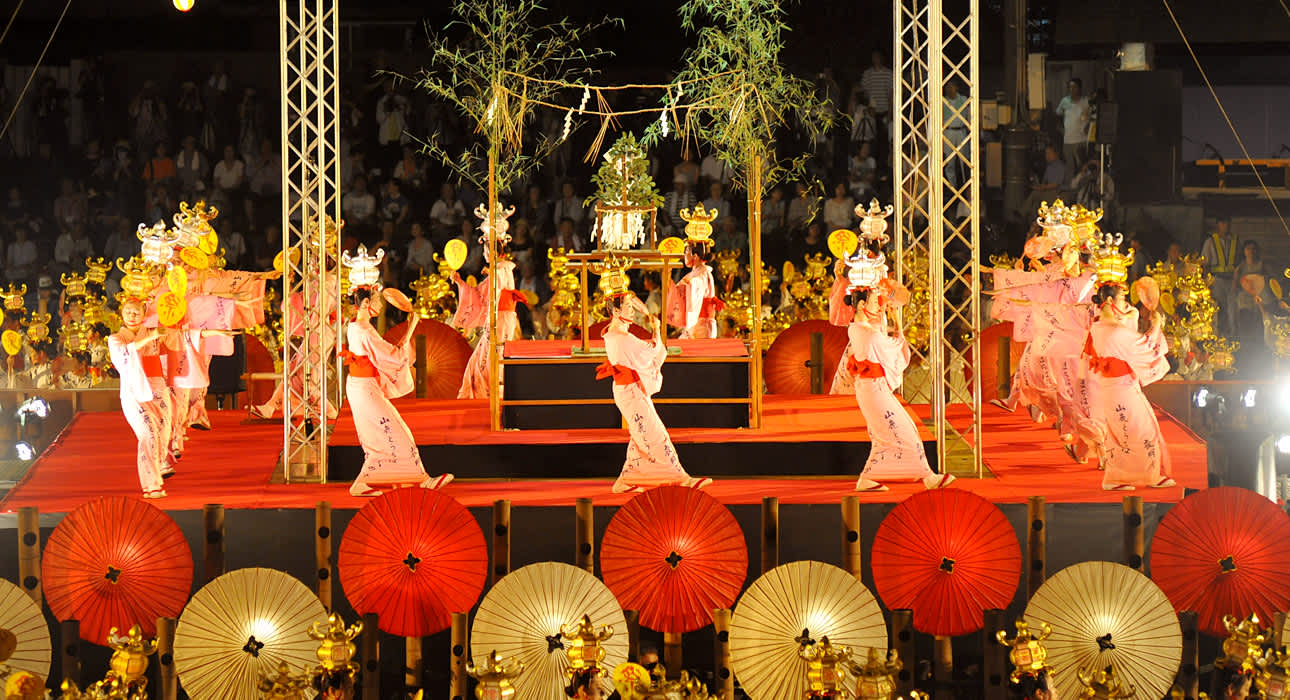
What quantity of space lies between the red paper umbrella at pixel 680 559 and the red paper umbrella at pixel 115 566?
6.56 ft

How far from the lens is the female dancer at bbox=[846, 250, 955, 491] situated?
27.2ft

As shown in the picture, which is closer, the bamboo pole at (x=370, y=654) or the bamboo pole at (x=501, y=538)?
the bamboo pole at (x=370, y=654)

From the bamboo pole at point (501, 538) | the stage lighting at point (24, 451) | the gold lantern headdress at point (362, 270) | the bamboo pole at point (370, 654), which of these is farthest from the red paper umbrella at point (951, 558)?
the stage lighting at point (24, 451)

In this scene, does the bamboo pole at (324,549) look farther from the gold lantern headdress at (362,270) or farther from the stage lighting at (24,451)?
the stage lighting at (24,451)

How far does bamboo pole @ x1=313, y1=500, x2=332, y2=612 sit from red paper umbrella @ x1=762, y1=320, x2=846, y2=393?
14.5 feet

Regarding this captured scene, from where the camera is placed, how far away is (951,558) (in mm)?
7055

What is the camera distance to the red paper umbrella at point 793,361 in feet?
36.4

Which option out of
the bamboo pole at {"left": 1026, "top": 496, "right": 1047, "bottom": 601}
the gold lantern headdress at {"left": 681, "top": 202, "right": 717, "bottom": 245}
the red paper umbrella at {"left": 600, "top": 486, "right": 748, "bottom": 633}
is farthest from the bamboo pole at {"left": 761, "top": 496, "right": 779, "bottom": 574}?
the gold lantern headdress at {"left": 681, "top": 202, "right": 717, "bottom": 245}

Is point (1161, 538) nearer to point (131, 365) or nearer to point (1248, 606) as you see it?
point (1248, 606)

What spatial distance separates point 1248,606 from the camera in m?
7.19

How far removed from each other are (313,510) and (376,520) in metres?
0.90

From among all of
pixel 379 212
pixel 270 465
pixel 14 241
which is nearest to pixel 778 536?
pixel 270 465

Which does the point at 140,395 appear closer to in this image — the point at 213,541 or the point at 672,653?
the point at 213,541

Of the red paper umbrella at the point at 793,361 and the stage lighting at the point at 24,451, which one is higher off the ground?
the red paper umbrella at the point at 793,361
